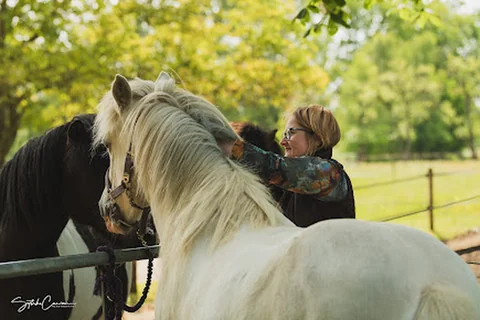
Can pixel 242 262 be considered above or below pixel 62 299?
above

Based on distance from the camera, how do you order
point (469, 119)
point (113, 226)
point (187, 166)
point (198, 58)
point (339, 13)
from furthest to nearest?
point (469, 119) < point (198, 58) < point (339, 13) < point (113, 226) < point (187, 166)

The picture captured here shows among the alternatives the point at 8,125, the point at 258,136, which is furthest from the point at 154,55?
the point at 258,136

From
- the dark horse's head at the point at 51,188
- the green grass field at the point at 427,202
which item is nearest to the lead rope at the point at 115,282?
the dark horse's head at the point at 51,188

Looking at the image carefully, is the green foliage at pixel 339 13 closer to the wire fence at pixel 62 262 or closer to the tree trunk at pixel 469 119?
the wire fence at pixel 62 262

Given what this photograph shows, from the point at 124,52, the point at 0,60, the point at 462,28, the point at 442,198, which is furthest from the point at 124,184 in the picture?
the point at 462,28

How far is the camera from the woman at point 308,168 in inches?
86.0

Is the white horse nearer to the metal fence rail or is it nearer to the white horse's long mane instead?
the white horse's long mane

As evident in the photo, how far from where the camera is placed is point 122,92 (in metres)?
2.18

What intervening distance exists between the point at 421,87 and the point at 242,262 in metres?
43.4

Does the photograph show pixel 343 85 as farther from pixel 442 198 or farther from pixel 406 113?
pixel 442 198

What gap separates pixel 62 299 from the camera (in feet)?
9.53

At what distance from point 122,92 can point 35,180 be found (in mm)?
969

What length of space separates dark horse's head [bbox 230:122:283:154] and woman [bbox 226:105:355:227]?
2144 mm

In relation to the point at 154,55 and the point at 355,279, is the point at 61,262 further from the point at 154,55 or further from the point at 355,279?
the point at 154,55
